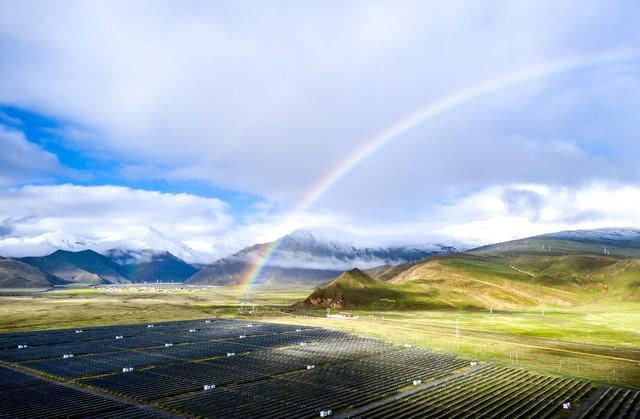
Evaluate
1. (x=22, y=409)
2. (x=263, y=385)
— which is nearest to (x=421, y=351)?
(x=263, y=385)

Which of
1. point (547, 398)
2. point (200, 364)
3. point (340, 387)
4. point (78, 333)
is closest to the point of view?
point (547, 398)

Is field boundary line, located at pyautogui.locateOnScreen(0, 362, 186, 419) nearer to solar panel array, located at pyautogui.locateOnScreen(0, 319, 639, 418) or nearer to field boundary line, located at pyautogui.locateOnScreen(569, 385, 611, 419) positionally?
solar panel array, located at pyautogui.locateOnScreen(0, 319, 639, 418)

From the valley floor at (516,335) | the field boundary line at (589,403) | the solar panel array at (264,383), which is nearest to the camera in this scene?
the field boundary line at (589,403)

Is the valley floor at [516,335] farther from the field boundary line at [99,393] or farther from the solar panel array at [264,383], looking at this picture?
the field boundary line at [99,393]

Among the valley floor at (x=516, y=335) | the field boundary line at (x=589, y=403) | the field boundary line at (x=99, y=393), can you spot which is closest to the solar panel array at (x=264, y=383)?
the field boundary line at (x=99, y=393)

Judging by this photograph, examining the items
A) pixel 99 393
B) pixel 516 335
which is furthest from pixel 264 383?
pixel 516 335

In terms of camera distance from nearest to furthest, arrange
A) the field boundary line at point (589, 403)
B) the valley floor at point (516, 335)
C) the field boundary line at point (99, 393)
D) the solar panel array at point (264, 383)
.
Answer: the field boundary line at point (589, 403), the field boundary line at point (99, 393), the solar panel array at point (264, 383), the valley floor at point (516, 335)

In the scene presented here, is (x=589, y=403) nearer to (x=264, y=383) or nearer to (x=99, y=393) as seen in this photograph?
(x=264, y=383)

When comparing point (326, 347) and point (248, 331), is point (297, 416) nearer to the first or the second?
point (326, 347)

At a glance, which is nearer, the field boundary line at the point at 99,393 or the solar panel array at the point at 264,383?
the field boundary line at the point at 99,393
